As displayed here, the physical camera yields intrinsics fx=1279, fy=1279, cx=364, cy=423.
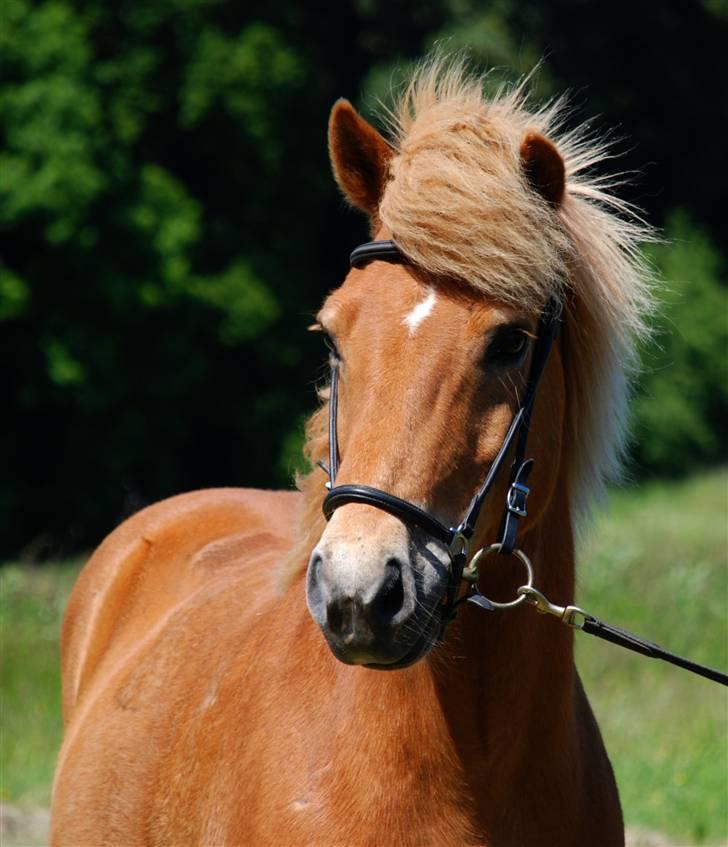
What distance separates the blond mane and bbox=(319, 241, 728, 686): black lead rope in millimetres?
91

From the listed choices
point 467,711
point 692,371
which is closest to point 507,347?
point 467,711

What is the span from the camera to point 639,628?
9531 mm

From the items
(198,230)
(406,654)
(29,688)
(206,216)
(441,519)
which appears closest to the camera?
(406,654)

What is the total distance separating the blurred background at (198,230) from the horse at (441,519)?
15835mm

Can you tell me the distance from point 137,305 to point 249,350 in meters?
3.77

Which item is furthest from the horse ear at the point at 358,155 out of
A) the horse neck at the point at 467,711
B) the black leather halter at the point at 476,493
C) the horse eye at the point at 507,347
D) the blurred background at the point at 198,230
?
the blurred background at the point at 198,230

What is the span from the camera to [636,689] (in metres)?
8.47

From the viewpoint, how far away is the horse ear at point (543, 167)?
2.85 metres

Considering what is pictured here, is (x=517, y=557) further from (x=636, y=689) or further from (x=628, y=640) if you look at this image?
(x=636, y=689)

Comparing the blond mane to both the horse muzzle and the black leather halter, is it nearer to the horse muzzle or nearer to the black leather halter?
the black leather halter

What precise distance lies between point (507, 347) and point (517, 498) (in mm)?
330

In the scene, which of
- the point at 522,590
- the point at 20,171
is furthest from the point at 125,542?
the point at 20,171

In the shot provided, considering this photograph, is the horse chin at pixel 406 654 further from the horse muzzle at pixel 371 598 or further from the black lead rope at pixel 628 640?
the black lead rope at pixel 628 640

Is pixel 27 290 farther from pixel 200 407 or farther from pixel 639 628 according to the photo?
pixel 639 628
